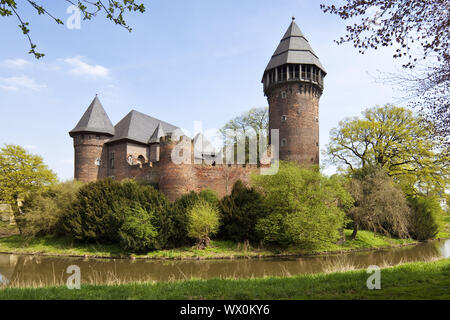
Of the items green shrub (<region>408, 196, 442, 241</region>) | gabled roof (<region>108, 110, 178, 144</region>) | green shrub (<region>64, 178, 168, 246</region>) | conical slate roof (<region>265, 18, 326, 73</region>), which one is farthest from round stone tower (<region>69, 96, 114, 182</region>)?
green shrub (<region>408, 196, 442, 241</region>)

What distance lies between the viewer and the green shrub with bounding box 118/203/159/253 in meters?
17.5

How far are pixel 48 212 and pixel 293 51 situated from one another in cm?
2324

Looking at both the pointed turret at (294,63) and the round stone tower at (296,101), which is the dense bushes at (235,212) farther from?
the pointed turret at (294,63)

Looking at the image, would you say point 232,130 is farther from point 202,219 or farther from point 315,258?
point 315,258

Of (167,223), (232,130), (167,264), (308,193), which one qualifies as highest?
(232,130)

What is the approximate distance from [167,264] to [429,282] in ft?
40.0

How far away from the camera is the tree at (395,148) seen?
21219mm

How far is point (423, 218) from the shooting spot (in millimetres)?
24750

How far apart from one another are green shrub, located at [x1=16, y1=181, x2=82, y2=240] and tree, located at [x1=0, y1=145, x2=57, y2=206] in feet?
10.1

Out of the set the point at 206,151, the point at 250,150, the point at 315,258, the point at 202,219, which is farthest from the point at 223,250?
the point at 206,151

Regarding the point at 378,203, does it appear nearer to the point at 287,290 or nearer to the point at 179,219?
the point at 179,219

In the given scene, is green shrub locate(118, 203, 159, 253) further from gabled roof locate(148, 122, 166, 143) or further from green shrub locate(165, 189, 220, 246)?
gabled roof locate(148, 122, 166, 143)

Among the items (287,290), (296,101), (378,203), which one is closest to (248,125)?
(296,101)

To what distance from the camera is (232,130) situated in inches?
1399
